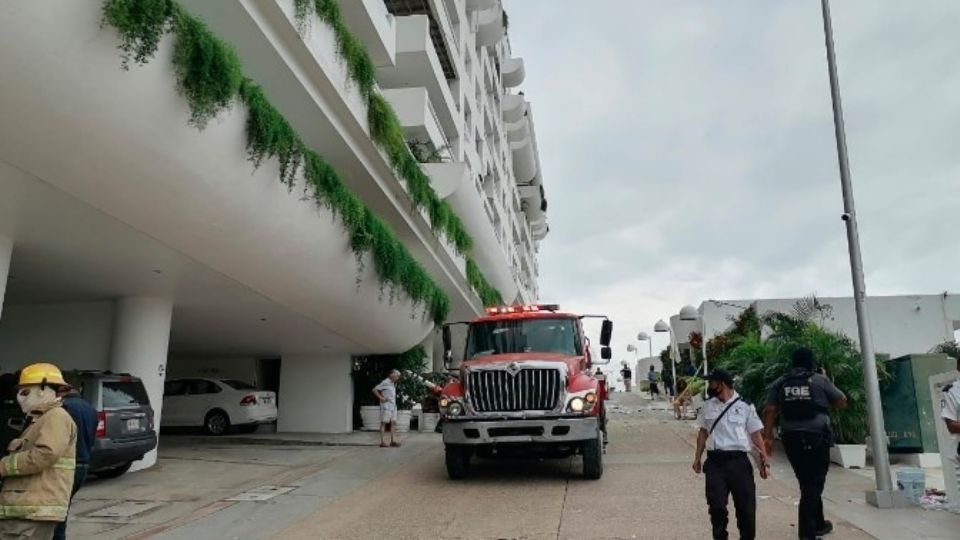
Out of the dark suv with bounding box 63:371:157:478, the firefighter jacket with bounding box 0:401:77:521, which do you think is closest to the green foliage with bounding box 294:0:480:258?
the dark suv with bounding box 63:371:157:478

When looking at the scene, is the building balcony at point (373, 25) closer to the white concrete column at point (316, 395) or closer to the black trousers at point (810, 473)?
the white concrete column at point (316, 395)

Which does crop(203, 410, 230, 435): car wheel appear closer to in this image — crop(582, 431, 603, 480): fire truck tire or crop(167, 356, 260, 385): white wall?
crop(167, 356, 260, 385): white wall

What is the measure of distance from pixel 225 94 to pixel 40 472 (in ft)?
15.2

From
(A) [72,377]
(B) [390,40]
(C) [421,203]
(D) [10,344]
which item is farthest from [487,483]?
(B) [390,40]

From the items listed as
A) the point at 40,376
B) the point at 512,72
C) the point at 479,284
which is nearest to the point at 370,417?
the point at 479,284

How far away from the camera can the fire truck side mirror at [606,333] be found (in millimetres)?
11836

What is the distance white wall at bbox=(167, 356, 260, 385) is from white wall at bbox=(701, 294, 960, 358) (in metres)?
17.7

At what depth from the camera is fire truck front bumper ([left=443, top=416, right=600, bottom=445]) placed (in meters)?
9.98

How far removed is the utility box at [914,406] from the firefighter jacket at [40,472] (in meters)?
11.7

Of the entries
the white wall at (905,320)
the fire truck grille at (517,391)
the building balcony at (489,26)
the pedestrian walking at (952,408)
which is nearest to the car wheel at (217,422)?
the fire truck grille at (517,391)

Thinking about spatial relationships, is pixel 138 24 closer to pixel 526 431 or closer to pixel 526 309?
pixel 526 431

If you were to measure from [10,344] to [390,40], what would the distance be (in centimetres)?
1097

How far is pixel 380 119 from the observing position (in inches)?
558

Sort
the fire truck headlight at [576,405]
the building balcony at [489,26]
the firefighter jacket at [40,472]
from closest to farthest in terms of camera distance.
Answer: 1. the firefighter jacket at [40,472]
2. the fire truck headlight at [576,405]
3. the building balcony at [489,26]
